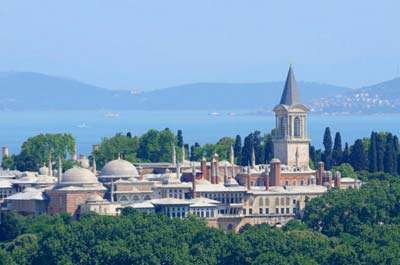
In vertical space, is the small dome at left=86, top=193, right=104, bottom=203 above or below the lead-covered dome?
below

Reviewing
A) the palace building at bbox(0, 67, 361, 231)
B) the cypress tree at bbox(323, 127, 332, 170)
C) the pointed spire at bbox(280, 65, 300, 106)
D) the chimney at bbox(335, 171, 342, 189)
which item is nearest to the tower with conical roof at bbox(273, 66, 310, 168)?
the pointed spire at bbox(280, 65, 300, 106)

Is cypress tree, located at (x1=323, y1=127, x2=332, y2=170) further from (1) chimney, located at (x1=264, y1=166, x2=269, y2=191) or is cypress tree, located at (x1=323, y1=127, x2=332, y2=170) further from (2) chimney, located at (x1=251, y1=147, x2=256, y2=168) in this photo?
(1) chimney, located at (x1=264, y1=166, x2=269, y2=191)

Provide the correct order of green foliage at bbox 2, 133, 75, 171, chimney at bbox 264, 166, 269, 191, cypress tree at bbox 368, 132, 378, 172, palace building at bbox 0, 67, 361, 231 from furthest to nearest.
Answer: green foliage at bbox 2, 133, 75, 171
cypress tree at bbox 368, 132, 378, 172
chimney at bbox 264, 166, 269, 191
palace building at bbox 0, 67, 361, 231

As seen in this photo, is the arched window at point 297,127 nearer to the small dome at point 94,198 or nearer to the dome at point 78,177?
the dome at point 78,177

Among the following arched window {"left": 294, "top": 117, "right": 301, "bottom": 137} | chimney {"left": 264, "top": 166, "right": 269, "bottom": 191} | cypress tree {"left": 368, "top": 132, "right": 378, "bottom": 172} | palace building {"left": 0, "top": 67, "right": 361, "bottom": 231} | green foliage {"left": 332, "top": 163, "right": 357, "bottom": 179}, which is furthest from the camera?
cypress tree {"left": 368, "top": 132, "right": 378, "bottom": 172}

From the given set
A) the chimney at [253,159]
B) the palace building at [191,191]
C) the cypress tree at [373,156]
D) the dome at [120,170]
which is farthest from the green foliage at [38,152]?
the cypress tree at [373,156]

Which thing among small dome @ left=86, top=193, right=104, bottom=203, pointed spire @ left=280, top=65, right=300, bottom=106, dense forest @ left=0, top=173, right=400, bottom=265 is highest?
pointed spire @ left=280, top=65, right=300, bottom=106

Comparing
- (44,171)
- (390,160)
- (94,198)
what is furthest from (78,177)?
(390,160)

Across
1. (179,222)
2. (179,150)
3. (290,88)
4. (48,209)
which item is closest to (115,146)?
(179,150)
